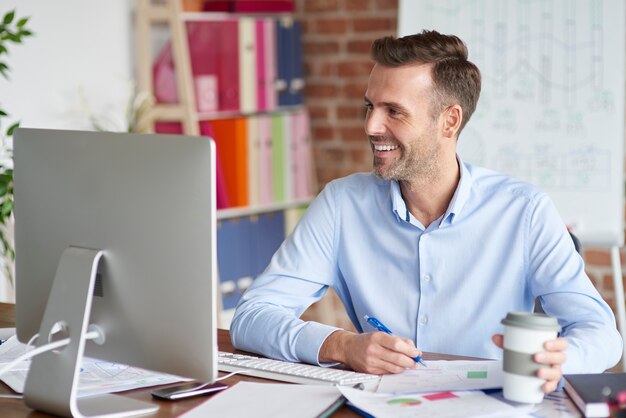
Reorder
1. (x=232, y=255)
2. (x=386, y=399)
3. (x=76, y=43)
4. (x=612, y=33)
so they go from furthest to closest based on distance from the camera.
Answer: (x=232, y=255) → (x=76, y=43) → (x=612, y=33) → (x=386, y=399)

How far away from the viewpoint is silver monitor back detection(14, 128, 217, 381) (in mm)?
1364

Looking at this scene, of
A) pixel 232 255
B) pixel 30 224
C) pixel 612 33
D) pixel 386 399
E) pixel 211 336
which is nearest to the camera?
pixel 211 336

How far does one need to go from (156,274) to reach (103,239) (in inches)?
4.9

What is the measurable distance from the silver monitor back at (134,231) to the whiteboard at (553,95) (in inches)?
80.4

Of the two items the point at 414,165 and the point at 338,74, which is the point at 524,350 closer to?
the point at 414,165

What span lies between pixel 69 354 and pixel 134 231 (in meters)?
0.23

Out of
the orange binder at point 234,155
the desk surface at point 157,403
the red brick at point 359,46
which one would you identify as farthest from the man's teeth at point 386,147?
the red brick at point 359,46

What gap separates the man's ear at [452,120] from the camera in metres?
2.14

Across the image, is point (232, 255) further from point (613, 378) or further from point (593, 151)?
point (613, 378)

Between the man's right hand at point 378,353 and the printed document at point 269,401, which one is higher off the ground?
the man's right hand at point 378,353

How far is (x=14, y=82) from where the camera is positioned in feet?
10.6

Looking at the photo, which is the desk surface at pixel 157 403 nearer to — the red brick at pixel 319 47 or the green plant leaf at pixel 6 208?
the green plant leaf at pixel 6 208

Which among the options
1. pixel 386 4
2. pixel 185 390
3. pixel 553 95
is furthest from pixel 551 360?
pixel 386 4

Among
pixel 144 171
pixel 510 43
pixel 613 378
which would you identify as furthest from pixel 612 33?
pixel 144 171
